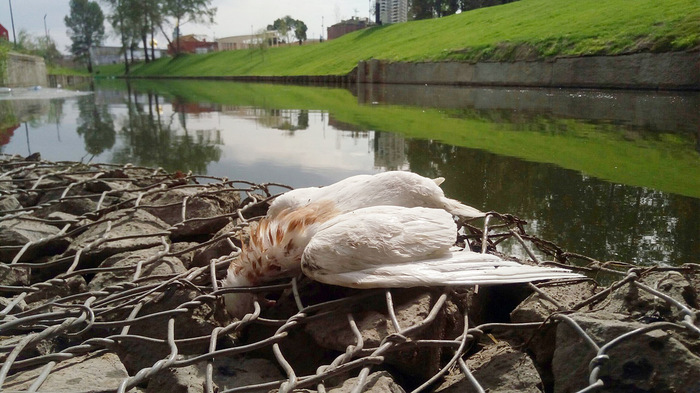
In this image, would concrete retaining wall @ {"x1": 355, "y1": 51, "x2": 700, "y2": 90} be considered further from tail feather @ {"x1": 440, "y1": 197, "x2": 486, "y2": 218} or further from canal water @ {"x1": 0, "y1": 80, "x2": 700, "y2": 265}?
tail feather @ {"x1": 440, "y1": 197, "x2": 486, "y2": 218}

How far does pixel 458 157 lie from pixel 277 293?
4.94m

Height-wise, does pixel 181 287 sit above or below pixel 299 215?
below

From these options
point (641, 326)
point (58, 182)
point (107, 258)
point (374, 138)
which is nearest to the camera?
point (641, 326)

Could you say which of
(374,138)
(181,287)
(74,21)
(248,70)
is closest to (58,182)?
(181,287)

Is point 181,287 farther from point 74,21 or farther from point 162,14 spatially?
point 74,21

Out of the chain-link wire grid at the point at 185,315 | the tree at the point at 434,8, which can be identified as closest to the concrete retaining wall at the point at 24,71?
the chain-link wire grid at the point at 185,315

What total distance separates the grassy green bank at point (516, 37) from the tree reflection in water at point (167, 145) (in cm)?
1361

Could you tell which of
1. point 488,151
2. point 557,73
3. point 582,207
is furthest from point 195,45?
point 582,207

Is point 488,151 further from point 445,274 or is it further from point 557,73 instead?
point 557,73

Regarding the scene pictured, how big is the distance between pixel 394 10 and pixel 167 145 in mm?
57648

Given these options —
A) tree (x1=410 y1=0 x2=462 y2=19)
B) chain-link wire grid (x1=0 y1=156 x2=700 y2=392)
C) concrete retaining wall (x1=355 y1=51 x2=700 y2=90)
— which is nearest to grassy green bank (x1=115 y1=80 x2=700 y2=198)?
chain-link wire grid (x1=0 y1=156 x2=700 y2=392)

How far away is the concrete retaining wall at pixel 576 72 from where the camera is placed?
15.3 m

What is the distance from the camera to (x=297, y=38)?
223ft

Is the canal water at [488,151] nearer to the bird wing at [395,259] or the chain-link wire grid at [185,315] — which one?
the chain-link wire grid at [185,315]
